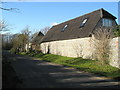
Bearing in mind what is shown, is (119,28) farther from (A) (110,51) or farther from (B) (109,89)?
(B) (109,89)

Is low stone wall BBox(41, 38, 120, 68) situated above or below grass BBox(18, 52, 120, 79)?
above

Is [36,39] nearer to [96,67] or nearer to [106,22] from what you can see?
[106,22]

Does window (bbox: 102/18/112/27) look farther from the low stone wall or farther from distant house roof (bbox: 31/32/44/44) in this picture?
distant house roof (bbox: 31/32/44/44)

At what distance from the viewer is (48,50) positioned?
32656 mm

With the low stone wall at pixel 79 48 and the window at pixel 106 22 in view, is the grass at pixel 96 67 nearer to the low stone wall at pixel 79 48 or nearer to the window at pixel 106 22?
the low stone wall at pixel 79 48

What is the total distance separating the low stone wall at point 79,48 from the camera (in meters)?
12.5

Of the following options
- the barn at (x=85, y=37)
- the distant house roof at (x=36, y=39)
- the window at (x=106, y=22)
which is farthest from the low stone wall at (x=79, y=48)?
the distant house roof at (x=36, y=39)

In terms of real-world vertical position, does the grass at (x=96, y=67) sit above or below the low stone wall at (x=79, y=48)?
below

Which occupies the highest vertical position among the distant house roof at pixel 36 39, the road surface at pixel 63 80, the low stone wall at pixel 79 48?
the distant house roof at pixel 36 39

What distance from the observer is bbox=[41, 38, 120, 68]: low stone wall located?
12459 millimetres

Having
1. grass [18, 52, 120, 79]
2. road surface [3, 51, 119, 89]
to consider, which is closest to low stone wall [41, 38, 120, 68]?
grass [18, 52, 120, 79]

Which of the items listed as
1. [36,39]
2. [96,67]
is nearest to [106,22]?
[96,67]

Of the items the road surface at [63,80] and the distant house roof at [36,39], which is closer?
the road surface at [63,80]

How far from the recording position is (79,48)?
66.8 ft
